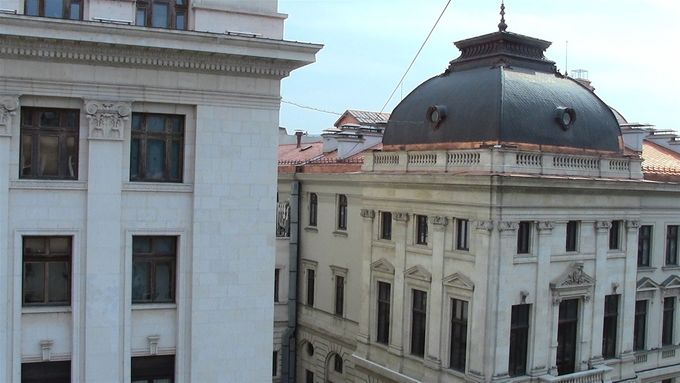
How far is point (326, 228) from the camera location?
41.2 metres

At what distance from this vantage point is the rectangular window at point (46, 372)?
1811 cm

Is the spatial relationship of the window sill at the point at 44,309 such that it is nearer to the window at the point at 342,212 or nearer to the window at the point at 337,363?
the window at the point at 342,212

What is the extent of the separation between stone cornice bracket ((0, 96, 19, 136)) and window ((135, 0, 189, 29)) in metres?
3.34

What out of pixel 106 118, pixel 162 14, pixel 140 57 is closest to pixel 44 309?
pixel 106 118

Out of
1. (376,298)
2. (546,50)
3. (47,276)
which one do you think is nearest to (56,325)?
(47,276)

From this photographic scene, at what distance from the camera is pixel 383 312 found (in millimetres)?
36031

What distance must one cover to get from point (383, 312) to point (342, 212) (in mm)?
6470

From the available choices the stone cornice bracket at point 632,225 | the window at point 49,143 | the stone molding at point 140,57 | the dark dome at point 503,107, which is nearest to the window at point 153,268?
the window at point 49,143

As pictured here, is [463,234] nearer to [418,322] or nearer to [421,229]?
[421,229]

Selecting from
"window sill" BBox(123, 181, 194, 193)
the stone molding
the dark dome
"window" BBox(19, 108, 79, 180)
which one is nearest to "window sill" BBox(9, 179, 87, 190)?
"window" BBox(19, 108, 79, 180)

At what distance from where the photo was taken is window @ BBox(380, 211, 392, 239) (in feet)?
117

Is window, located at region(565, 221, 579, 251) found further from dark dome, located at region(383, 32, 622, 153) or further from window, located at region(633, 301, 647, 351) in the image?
window, located at region(633, 301, 647, 351)

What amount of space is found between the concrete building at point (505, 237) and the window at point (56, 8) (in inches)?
654

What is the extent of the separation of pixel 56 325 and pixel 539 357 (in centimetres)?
1999
